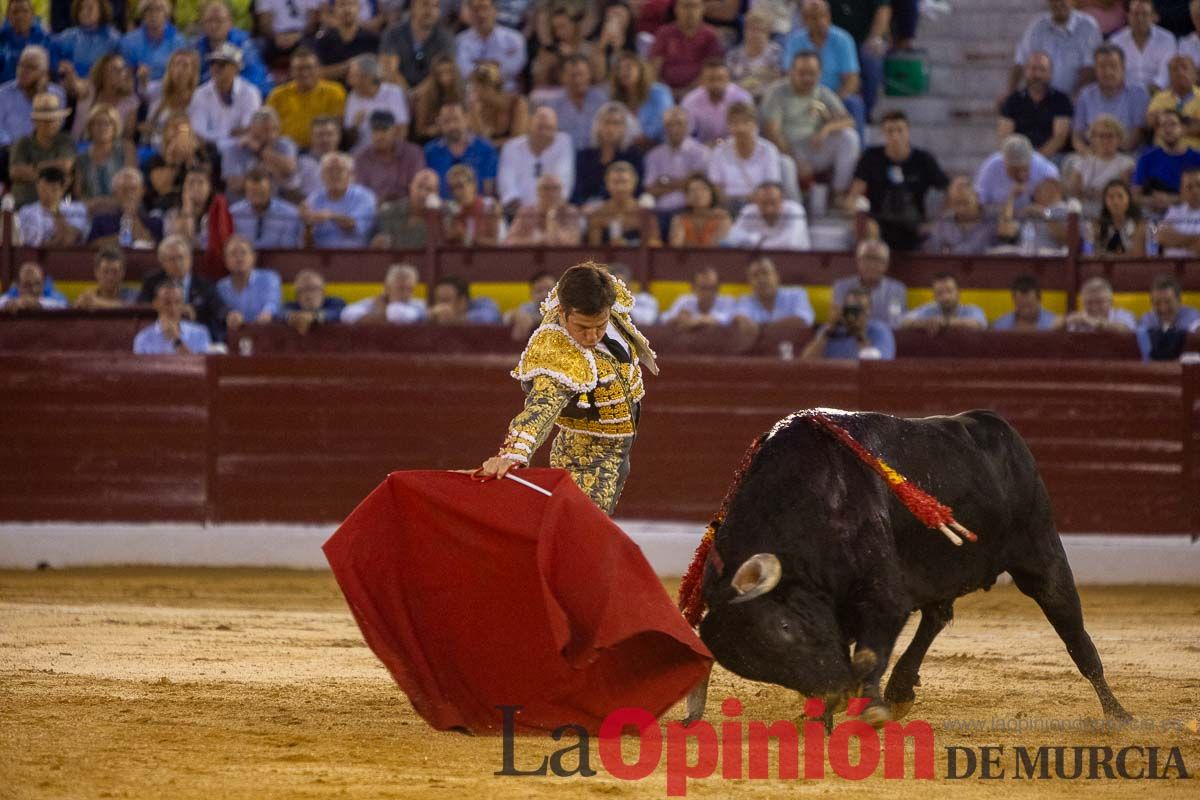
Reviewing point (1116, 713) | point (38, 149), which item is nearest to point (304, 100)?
point (38, 149)

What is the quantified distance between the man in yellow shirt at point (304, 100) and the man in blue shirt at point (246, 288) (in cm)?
144

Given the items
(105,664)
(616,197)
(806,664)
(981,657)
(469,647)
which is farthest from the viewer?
(616,197)

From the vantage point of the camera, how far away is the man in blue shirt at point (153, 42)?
1120 cm

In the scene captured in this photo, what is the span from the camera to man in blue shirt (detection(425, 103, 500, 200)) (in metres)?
10.1

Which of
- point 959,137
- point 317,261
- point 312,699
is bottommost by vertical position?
point 312,699

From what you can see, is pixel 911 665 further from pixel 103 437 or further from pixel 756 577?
pixel 103 437

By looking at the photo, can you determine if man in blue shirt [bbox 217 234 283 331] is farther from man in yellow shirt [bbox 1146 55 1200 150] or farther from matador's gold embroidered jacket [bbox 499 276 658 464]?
man in yellow shirt [bbox 1146 55 1200 150]

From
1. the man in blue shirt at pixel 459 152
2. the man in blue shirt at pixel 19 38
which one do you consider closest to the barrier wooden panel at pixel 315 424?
the man in blue shirt at pixel 459 152

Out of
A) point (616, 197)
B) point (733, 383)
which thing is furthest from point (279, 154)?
point (733, 383)

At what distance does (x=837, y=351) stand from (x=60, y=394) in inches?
166

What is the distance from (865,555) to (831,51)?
631cm

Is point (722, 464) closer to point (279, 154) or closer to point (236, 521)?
point (236, 521)

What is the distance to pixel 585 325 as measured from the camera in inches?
184

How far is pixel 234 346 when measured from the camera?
30.7 ft
